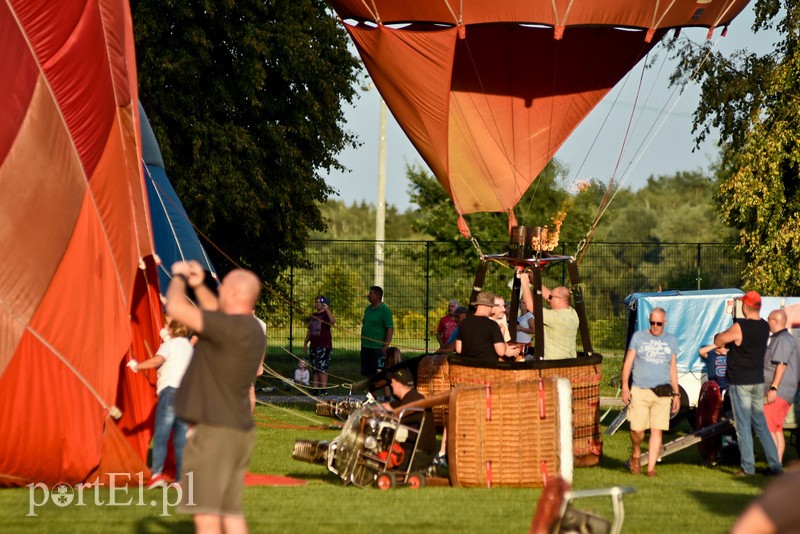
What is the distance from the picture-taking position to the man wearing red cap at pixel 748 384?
35.8 feet

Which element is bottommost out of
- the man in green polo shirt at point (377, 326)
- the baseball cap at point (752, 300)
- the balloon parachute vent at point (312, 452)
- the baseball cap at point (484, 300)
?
the balloon parachute vent at point (312, 452)

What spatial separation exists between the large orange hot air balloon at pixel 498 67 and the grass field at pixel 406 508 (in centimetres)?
468

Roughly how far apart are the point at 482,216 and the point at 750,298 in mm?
27743

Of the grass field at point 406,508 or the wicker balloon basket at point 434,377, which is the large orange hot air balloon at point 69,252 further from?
the wicker balloon basket at point 434,377

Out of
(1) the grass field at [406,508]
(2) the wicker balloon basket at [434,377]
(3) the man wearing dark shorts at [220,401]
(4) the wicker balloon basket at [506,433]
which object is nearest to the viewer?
(3) the man wearing dark shorts at [220,401]

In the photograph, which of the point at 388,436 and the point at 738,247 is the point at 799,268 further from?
the point at 388,436

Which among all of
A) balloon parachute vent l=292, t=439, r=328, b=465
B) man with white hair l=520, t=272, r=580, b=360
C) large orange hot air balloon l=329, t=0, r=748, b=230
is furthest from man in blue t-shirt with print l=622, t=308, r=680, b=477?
large orange hot air balloon l=329, t=0, r=748, b=230

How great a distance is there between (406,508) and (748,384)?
392 cm

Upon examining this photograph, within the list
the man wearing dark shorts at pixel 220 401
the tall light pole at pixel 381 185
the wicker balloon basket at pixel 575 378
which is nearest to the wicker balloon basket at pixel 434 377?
the wicker balloon basket at pixel 575 378

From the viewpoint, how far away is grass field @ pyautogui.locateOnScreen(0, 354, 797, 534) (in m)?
7.87

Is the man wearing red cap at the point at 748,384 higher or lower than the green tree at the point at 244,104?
lower

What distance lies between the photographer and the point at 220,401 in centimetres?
580

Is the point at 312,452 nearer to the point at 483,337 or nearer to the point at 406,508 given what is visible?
the point at 406,508

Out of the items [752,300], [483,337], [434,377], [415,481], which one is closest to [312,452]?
[415,481]
